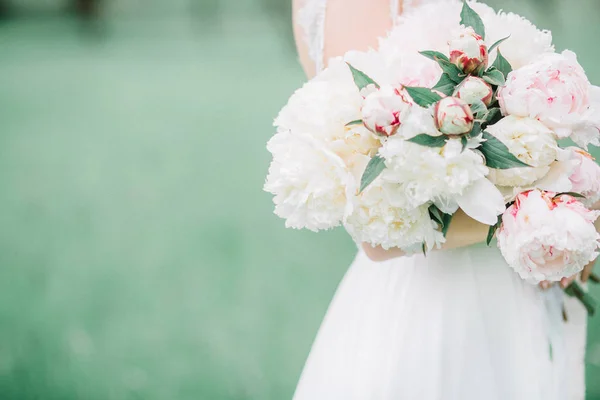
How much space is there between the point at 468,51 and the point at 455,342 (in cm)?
52

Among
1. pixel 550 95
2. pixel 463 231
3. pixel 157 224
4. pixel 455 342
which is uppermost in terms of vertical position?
pixel 550 95

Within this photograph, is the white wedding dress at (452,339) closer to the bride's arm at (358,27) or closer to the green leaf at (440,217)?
the bride's arm at (358,27)

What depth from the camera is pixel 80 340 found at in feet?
9.55

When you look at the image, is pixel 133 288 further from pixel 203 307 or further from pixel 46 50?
pixel 46 50

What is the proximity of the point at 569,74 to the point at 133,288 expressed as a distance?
2.83 metres

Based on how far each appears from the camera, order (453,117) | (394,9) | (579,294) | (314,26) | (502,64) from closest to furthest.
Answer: (453,117) < (502,64) < (394,9) < (314,26) < (579,294)

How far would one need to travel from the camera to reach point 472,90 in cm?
74

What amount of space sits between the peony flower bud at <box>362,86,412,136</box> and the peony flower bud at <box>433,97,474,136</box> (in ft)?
0.13

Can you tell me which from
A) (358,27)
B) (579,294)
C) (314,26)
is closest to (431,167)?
(358,27)

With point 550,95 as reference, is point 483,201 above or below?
below

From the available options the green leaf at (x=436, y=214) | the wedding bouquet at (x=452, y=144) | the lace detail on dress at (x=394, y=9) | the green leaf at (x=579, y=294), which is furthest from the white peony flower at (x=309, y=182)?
the green leaf at (x=579, y=294)

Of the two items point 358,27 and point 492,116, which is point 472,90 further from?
point 358,27

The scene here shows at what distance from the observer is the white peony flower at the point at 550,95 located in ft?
2.45

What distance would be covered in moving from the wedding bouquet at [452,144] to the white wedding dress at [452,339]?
26 cm
